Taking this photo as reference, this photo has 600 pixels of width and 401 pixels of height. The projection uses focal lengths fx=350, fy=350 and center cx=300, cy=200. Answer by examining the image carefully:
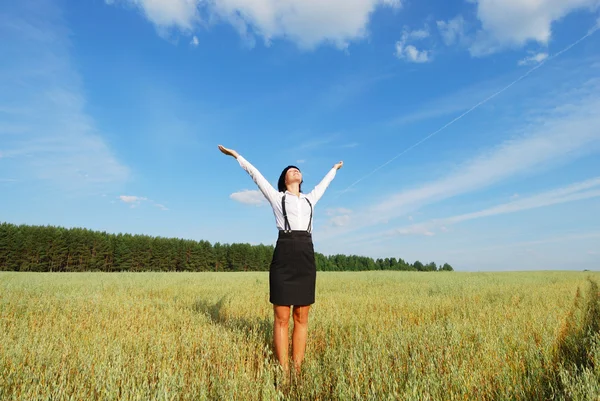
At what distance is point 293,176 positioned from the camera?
4914 mm

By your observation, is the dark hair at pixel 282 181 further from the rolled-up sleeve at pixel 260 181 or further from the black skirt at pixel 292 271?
the black skirt at pixel 292 271

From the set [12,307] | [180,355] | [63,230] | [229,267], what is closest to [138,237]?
[63,230]

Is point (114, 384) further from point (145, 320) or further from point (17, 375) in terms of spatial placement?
point (145, 320)

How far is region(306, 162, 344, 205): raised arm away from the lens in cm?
510

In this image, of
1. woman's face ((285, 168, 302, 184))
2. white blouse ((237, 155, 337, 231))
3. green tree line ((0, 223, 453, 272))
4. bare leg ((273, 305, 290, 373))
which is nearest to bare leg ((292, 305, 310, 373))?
bare leg ((273, 305, 290, 373))

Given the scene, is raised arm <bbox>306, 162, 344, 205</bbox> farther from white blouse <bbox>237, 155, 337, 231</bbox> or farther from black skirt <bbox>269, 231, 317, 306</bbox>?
black skirt <bbox>269, 231, 317, 306</bbox>

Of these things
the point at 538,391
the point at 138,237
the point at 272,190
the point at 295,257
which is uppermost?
the point at 138,237

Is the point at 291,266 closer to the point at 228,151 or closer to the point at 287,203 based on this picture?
the point at 287,203

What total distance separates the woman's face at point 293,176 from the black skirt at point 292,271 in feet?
2.49

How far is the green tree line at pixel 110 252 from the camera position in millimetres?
59688

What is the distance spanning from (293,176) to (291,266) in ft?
4.10

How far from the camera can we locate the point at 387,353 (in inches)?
188

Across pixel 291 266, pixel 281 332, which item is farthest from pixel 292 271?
pixel 281 332

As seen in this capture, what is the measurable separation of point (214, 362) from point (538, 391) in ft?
12.8
